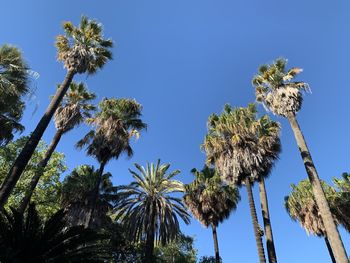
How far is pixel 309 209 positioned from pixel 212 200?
386 inches

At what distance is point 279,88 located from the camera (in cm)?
1995

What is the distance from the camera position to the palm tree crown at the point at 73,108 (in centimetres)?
2391

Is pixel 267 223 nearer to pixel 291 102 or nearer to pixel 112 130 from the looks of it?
pixel 291 102

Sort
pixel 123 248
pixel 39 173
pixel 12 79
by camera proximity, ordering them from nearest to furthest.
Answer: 1. pixel 12 79
2. pixel 39 173
3. pixel 123 248

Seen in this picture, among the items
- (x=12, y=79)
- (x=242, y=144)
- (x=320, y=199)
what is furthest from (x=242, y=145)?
(x=12, y=79)

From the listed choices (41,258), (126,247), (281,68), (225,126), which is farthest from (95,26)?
(126,247)

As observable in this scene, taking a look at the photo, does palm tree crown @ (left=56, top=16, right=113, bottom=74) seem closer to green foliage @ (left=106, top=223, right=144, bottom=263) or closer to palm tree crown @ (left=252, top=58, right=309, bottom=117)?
palm tree crown @ (left=252, top=58, right=309, bottom=117)

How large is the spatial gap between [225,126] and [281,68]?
5.18m

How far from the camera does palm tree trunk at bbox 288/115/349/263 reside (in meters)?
12.5

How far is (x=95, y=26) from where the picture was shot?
885 inches

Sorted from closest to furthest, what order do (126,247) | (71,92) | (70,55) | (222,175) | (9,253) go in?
(9,253)
(70,55)
(222,175)
(71,92)
(126,247)

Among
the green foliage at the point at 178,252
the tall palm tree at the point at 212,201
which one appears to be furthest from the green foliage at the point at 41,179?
the green foliage at the point at 178,252

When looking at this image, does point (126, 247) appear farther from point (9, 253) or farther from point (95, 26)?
point (9, 253)

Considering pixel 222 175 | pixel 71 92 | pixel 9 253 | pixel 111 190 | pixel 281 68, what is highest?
pixel 71 92
